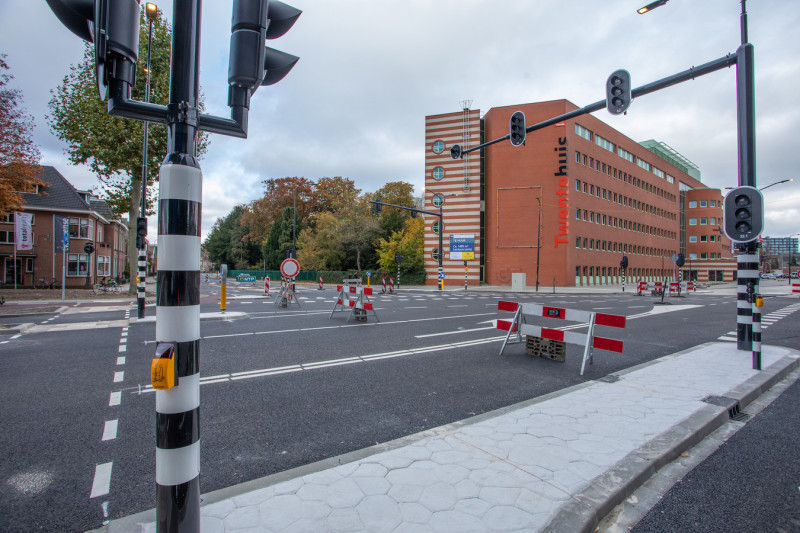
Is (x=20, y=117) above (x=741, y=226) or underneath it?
above

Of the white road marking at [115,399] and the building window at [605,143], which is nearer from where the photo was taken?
the white road marking at [115,399]

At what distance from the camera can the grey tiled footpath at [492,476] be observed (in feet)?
7.98

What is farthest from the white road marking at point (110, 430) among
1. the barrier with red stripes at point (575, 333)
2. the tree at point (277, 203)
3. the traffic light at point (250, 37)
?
the tree at point (277, 203)

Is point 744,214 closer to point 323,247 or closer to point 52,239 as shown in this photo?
point 52,239

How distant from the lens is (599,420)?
162 inches

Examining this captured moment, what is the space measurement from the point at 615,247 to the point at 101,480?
186ft

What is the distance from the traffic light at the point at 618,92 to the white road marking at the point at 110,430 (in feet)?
34.4

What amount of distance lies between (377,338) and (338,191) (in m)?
58.4

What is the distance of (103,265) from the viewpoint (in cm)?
4394

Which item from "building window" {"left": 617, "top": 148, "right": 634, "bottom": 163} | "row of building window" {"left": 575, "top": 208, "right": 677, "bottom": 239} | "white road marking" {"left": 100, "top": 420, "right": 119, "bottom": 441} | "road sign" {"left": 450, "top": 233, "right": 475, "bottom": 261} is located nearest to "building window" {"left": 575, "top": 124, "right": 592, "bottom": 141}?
"row of building window" {"left": 575, "top": 208, "right": 677, "bottom": 239}

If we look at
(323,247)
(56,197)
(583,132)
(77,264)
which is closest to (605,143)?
(583,132)

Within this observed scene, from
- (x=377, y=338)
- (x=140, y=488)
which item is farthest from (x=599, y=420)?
(x=377, y=338)

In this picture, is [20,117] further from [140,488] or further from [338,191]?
[338,191]

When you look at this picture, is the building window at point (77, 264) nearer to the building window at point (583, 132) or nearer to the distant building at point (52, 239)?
the distant building at point (52, 239)
